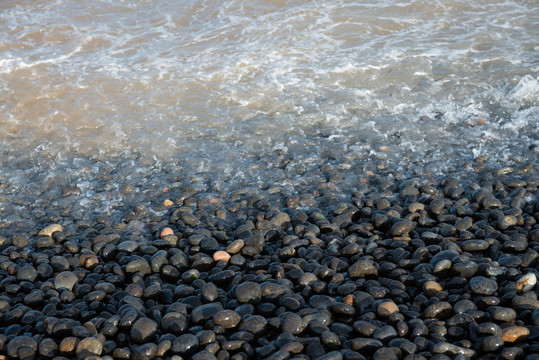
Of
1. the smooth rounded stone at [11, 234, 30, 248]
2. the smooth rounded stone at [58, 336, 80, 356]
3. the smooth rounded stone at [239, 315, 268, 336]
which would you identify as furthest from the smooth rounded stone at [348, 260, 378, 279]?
the smooth rounded stone at [11, 234, 30, 248]

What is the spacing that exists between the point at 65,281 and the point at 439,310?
10.6 feet

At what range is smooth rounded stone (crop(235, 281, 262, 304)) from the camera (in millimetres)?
4250

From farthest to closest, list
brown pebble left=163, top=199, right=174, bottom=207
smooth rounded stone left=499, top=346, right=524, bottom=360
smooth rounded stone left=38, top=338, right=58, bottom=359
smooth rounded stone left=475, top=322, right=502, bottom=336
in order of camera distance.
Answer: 1. brown pebble left=163, top=199, right=174, bottom=207
2. smooth rounded stone left=38, top=338, right=58, bottom=359
3. smooth rounded stone left=475, top=322, right=502, bottom=336
4. smooth rounded stone left=499, top=346, right=524, bottom=360

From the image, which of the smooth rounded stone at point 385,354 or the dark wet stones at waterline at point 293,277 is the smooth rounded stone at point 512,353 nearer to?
the dark wet stones at waterline at point 293,277

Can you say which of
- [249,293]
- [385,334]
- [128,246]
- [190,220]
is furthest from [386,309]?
[128,246]

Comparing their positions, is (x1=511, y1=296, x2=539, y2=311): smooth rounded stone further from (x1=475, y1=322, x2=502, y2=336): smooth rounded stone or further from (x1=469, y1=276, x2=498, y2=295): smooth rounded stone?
(x1=475, y1=322, x2=502, y2=336): smooth rounded stone

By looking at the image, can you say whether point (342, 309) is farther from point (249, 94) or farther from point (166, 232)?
point (249, 94)

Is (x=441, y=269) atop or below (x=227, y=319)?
below

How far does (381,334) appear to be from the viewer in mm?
3762

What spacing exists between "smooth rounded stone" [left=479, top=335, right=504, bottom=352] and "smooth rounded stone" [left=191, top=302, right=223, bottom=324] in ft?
6.42

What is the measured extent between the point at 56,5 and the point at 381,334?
11977 millimetres

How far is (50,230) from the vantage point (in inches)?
223

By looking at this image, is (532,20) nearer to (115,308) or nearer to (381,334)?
(381,334)

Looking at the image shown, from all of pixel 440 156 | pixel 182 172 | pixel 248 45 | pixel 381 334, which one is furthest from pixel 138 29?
pixel 381 334
